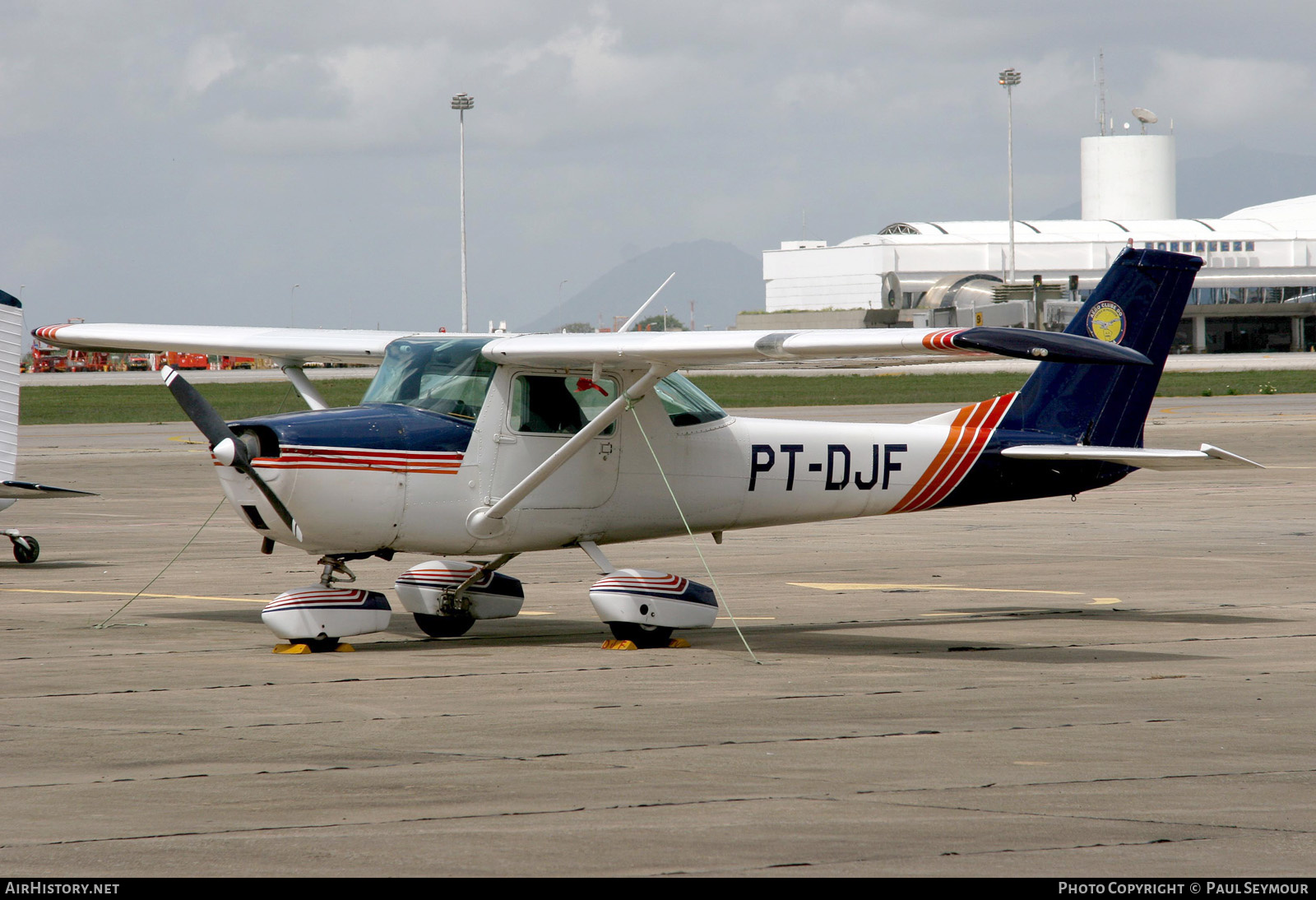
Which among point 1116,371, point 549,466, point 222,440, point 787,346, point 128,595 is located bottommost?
point 128,595

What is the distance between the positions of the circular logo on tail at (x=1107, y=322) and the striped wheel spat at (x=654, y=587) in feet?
14.4

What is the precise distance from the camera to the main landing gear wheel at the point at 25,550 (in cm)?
1764

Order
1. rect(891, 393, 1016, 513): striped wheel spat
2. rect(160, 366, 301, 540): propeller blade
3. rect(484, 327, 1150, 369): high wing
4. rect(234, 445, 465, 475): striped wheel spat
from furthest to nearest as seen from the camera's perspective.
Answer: rect(891, 393, 1016, 513): striped wheel spat
rect(234, 445, 465, 475): striped wheel spat
rect(160, 366, 301, 540): propeller blade
rect(484, 327, 1150, 369): high wing

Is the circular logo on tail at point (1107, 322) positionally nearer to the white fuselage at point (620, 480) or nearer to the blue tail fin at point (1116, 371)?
the blue tail fin at point (1116, 371)

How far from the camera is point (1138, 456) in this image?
1279cm

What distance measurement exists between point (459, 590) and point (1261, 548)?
10116 millimetres

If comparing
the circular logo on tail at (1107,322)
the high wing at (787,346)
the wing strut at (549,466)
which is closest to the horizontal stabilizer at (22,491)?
the wing strut at (549,466)

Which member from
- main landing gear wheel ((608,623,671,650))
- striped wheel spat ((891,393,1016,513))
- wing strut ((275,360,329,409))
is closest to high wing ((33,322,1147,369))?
wing strut ((275,360,329,409))

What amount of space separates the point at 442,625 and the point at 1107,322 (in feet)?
20.6

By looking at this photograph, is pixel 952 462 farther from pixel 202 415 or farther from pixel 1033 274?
pixel 1033 274

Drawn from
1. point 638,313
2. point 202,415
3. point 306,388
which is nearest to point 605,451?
point 638,313

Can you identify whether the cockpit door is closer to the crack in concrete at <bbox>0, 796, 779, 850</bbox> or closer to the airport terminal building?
the crack in concrete at <bbox>0, 796, 779, 850</bbox>

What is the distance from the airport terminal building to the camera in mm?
121438

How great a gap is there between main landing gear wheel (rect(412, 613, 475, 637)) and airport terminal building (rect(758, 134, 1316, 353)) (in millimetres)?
93805
